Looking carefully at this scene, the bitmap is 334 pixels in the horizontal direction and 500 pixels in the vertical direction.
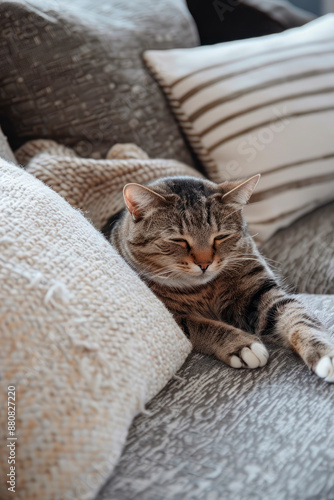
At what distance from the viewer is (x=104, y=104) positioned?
136 cm

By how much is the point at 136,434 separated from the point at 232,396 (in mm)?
174

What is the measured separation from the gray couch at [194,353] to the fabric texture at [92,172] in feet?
0.18

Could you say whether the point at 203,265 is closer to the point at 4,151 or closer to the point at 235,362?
the point at 235,362

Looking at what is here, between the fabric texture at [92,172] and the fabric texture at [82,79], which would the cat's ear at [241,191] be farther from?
the fabric texture at [82,79]

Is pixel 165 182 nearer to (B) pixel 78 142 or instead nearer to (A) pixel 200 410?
(B) pixel 78 142

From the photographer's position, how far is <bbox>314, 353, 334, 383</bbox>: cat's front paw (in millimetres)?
813

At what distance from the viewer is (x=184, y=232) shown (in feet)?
3.44

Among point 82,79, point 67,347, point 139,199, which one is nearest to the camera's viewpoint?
point 67,347

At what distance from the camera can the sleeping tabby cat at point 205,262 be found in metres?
1.01

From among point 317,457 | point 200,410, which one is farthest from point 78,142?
point 317,457

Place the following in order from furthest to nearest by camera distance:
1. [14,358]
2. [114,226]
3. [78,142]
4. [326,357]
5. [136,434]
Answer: [78,142] < [114,226] < [326,357] < [136,434] < [14,358]

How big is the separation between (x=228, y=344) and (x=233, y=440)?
0.25 m

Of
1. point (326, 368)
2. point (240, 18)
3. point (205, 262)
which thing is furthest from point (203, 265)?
point (240, 18)

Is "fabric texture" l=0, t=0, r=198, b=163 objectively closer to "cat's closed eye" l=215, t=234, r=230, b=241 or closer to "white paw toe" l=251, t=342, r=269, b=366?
"cat's closed eye" l=215, t=234, r=230, b=241
